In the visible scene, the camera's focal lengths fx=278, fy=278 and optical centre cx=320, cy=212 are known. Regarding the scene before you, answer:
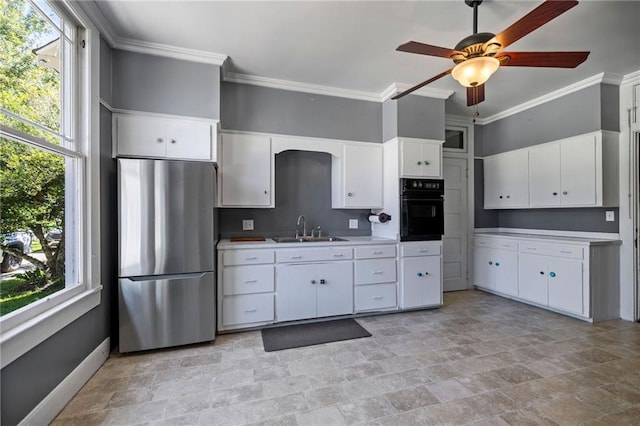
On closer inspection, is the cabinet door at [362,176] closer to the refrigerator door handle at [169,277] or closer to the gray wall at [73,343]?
the refrigerator door handle at [169,277]

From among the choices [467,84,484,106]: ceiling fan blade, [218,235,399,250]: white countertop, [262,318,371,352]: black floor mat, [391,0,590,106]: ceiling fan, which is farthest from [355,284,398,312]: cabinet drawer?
[391,0,590,106]: ceiling fan

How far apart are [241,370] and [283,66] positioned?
2.91 m

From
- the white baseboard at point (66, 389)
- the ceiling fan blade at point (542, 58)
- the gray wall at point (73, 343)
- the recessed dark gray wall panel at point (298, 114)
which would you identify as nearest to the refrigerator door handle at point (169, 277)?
the gray wall at point (73, 343)

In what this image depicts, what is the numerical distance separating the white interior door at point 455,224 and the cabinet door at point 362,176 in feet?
4.59

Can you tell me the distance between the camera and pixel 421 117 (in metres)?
3.50

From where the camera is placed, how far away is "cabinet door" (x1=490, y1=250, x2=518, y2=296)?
3.79m

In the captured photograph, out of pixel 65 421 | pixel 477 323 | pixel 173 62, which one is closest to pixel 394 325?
pixel 477 323

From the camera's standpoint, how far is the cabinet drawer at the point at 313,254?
2947mm

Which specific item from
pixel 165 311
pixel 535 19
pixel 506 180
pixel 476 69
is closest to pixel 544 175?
pixel 506 180


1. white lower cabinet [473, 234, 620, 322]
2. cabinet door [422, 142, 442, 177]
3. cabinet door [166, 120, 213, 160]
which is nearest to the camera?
cabinet door [166, 120, 213, 160]

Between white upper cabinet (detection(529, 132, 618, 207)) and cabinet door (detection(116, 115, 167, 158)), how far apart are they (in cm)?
458

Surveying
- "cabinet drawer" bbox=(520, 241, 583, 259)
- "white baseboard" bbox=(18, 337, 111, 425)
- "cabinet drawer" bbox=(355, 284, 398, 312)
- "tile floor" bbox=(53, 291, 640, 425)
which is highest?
"cabinet drawer" bbox=(520, 241, 583, 259)

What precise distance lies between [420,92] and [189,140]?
2747 millimetres

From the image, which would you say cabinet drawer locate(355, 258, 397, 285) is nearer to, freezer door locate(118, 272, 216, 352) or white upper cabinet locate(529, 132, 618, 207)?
freezer door locate(118, 272, 216, 352)
